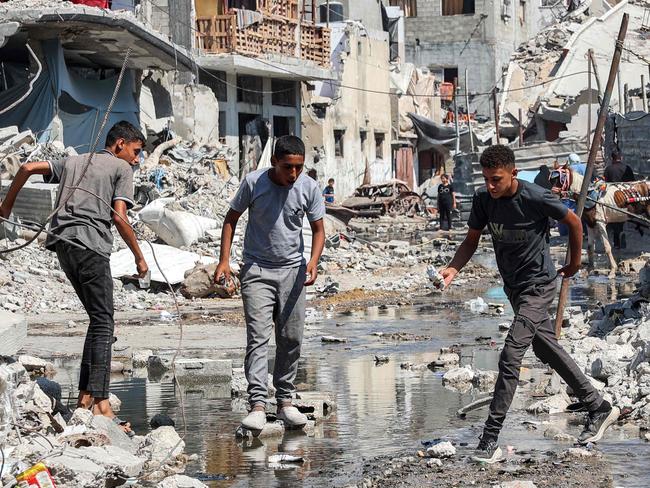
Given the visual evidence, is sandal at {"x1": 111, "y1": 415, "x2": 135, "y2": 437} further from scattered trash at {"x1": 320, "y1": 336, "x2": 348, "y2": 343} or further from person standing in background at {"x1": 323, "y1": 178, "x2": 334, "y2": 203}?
person standing in background at {"x1": 323, "y1": 178, "x2": 334, "y2": 203}

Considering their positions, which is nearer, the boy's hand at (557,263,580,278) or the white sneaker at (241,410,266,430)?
the boy's hand at (557,263,580,278)

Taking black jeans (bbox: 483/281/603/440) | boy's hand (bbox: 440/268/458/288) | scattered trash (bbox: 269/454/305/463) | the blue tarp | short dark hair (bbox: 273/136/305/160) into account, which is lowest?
scattered trash (bbox: 269/454/305/463)

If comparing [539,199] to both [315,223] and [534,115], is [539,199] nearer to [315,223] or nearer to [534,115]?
[315,223]

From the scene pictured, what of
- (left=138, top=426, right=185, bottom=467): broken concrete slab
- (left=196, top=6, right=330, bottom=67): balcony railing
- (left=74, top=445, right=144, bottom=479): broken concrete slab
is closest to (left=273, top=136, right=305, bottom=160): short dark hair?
(left=138, top=426, right=185, bottom=467): broken concrete slab

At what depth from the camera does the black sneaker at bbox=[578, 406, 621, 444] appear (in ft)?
24.2

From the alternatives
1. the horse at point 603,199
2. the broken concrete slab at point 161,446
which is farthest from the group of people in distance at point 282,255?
the horse at point 603,199

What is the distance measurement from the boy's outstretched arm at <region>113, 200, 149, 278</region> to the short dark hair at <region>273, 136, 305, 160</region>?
3.15 feet

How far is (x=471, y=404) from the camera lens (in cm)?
832

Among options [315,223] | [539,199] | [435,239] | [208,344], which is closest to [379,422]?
[315,223]

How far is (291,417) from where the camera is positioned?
26.1ft

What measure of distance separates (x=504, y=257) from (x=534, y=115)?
154 feet

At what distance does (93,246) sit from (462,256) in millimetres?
2109

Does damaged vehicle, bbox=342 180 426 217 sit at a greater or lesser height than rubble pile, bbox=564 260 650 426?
greater

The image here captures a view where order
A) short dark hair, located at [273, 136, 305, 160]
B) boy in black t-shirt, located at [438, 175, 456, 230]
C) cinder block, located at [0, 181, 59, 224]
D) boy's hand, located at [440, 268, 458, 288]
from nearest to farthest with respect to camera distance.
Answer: boy's hand, located at [440, 268, 458, 288], short dark hair, located at [273, 136, 305, 160], cinder block, located at [0, 181, 59, 224], boy in black t-shirt, located at [438, 175, 456, 230]
